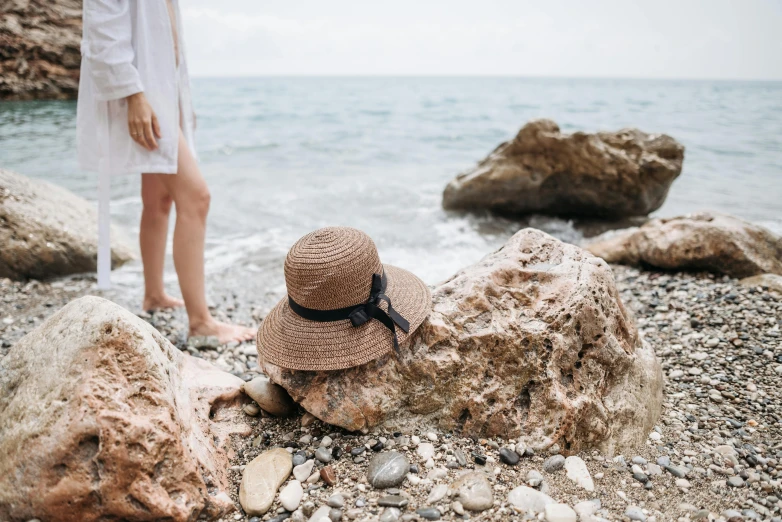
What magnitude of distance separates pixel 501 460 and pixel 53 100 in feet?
96.5

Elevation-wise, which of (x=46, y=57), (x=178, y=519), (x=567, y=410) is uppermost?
(x=46, y=57)

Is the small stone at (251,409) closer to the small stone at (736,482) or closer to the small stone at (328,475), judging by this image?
the small stone at (328,475)

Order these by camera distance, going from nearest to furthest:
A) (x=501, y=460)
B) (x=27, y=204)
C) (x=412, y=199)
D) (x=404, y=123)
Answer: (x=501, y=460), (x=27, y=204), (x=412, y=199), (x=404, y=123)

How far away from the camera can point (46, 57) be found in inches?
995

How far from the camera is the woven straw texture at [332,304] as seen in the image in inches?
89.0

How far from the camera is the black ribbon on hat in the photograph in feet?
7.55

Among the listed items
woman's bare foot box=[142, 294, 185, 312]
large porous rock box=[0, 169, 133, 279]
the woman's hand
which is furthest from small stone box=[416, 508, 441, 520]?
large porous rock box=[0, 169, 133, 279]

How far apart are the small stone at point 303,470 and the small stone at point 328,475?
6cm

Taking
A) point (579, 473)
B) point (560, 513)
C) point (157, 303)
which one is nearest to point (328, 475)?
point (560, 513)

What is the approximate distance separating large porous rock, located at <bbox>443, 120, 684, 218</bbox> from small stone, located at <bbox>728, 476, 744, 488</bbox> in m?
5.85

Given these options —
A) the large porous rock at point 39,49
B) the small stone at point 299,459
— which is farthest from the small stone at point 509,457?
the large porous rock at point 39,49

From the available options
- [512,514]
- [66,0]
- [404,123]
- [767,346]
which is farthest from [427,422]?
[66,0]

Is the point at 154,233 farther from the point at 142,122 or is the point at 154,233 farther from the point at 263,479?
the point at 263,479

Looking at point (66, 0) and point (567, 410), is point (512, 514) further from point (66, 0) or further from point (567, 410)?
point (66, 0)
